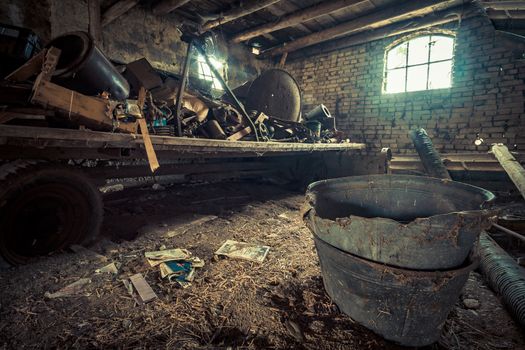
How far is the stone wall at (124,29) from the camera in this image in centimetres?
423

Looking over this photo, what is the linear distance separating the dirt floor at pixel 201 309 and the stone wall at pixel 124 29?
4.30m

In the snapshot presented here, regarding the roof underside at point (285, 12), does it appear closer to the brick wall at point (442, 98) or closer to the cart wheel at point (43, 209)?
the brick wall at point (442, 98)

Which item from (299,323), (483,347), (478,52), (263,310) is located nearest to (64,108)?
(263,310)

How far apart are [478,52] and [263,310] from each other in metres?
7.74

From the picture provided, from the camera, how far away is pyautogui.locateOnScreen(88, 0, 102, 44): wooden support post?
4.92 metres

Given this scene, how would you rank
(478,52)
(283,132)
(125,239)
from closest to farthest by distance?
1. (125,239)
2. (283,132)
3. (478,52)

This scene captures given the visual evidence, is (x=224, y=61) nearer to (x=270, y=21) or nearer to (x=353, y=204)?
(x=270, y=21)

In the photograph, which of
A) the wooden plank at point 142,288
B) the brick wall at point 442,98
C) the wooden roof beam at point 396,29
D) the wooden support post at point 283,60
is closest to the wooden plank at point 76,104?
the wooden plank at point 142,288

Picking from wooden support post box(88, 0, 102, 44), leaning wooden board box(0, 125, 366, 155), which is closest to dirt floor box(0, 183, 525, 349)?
leaning wooden board box(0, 125, 366, 155)

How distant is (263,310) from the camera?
1.69 meters

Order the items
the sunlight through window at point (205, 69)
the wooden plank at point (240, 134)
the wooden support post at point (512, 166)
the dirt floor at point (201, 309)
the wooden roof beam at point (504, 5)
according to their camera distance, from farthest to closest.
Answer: the sunlight through window at point (205, 69) → the wooden plank at point (240, 134) → the wooden support post at point (512, 166) → the wooden roof beam at point (504, 5) → the dirt floor at point (201, 309)

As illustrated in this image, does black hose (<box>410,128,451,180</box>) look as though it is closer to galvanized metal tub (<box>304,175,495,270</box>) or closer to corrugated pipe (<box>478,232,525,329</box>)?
corrugated pipe (<box>478,232,525,329</box>)

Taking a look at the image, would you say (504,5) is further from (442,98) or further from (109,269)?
(109,269)

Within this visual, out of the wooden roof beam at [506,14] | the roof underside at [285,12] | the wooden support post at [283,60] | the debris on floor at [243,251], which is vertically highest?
the roof underside at [285,12]
